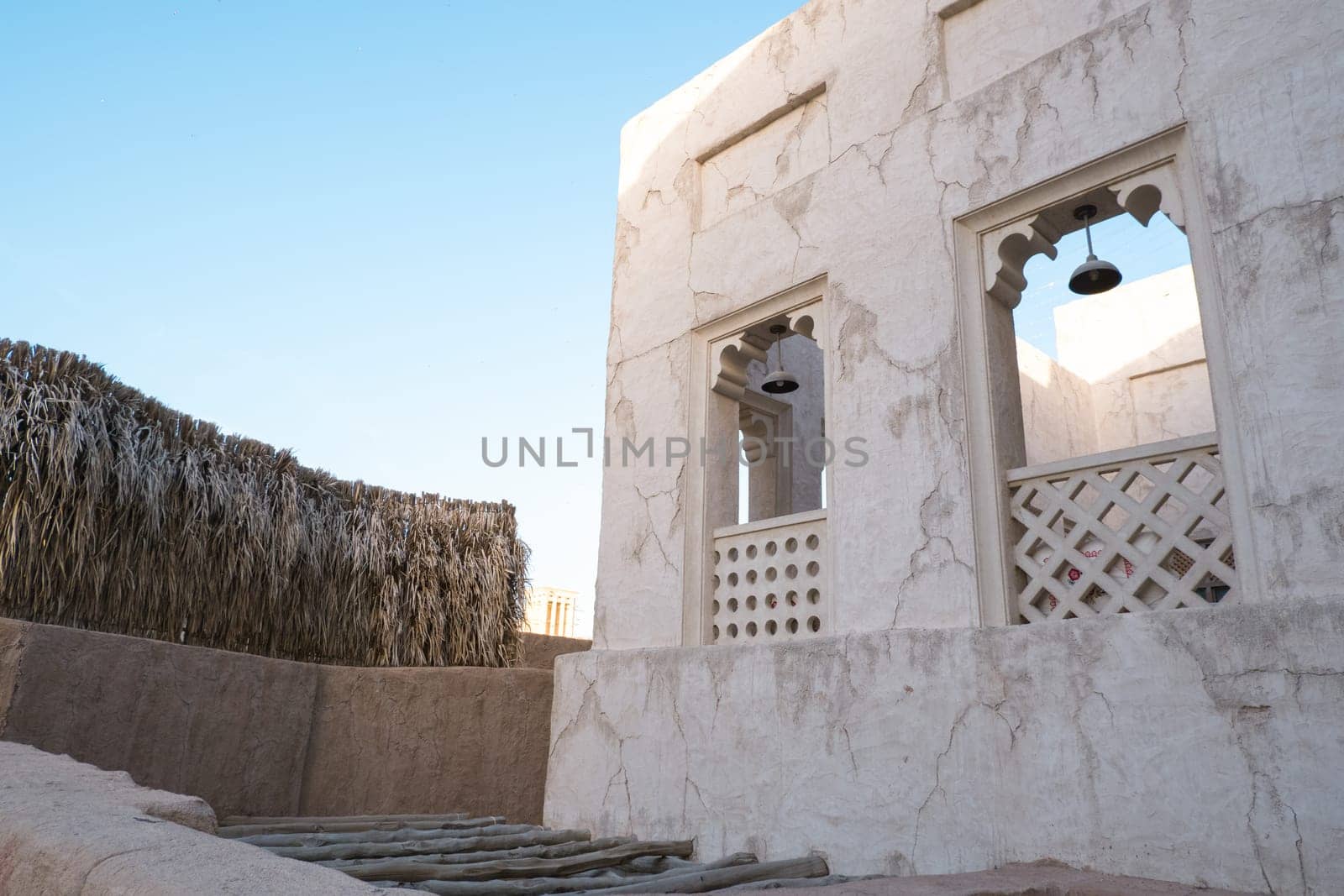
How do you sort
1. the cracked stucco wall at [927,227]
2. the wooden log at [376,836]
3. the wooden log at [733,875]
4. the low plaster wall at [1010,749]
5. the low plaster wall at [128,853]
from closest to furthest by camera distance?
the low plaster wall at [128,853] < the low plaster wall at [1010,749] < the cracked stucco wall at [927,227] < the wooden log at [733,875] < the wooden log at [376,836]

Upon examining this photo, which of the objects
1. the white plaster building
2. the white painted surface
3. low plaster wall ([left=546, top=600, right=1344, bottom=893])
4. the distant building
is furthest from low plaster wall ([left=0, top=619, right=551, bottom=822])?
the distant building

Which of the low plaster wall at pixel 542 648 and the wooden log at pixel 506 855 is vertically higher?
the low plaster wall at pixel 542 648

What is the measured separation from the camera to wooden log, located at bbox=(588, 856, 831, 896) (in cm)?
377

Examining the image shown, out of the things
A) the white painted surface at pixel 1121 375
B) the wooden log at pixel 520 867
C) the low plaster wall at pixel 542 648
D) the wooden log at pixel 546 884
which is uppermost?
the white painted surface at pixel 1121 375

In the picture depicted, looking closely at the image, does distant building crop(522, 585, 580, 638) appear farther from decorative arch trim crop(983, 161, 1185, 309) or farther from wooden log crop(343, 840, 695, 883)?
decorative arch trim crop(983, 161, 1185, 309)

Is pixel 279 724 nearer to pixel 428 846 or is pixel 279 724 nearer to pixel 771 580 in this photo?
pixel 428 846

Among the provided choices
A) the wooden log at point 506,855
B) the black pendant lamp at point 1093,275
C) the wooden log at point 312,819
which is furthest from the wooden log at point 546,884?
the black pendant lamp at point 1093,275

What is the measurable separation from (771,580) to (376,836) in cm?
226

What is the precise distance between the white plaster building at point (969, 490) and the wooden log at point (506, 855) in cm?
25

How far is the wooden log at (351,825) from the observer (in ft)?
14.4

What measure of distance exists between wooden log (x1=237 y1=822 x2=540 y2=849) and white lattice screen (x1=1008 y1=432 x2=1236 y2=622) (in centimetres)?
276

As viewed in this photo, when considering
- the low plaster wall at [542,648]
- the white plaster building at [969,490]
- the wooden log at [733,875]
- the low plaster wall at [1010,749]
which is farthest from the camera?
the low plaster wall at [542,648]

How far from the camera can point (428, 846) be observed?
4.18 m

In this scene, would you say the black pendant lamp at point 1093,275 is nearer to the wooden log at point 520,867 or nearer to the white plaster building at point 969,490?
the white plaster building at point 969,490
